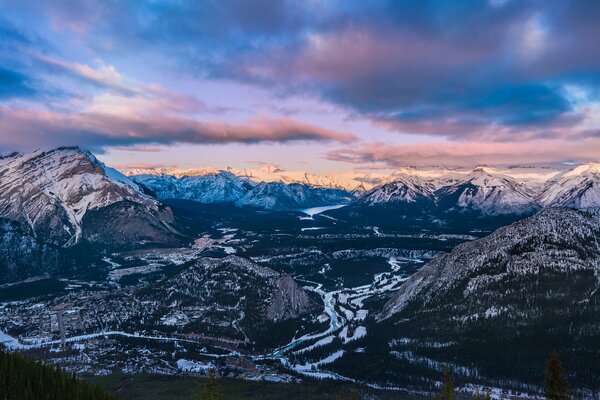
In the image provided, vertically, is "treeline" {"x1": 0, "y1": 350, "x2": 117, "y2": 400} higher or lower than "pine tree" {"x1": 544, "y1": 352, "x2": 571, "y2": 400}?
lower

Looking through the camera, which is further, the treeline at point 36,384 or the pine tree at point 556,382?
the treeline at point 36,384

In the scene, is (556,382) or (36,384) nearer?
(556,382)

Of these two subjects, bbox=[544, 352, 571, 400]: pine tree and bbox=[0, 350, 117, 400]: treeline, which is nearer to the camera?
bbox=[544, 352, 571, 400]: pine tree

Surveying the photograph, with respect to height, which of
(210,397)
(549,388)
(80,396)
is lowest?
(80,396)

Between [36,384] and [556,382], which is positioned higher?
[556,382]

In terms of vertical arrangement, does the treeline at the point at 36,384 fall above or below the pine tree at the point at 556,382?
below

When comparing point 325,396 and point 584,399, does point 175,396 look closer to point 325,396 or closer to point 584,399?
point 325,396

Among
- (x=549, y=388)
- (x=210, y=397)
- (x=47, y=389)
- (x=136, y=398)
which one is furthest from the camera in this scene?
(x=136, y=398)

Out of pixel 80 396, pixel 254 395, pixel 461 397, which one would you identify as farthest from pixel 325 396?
pixel 80 396
